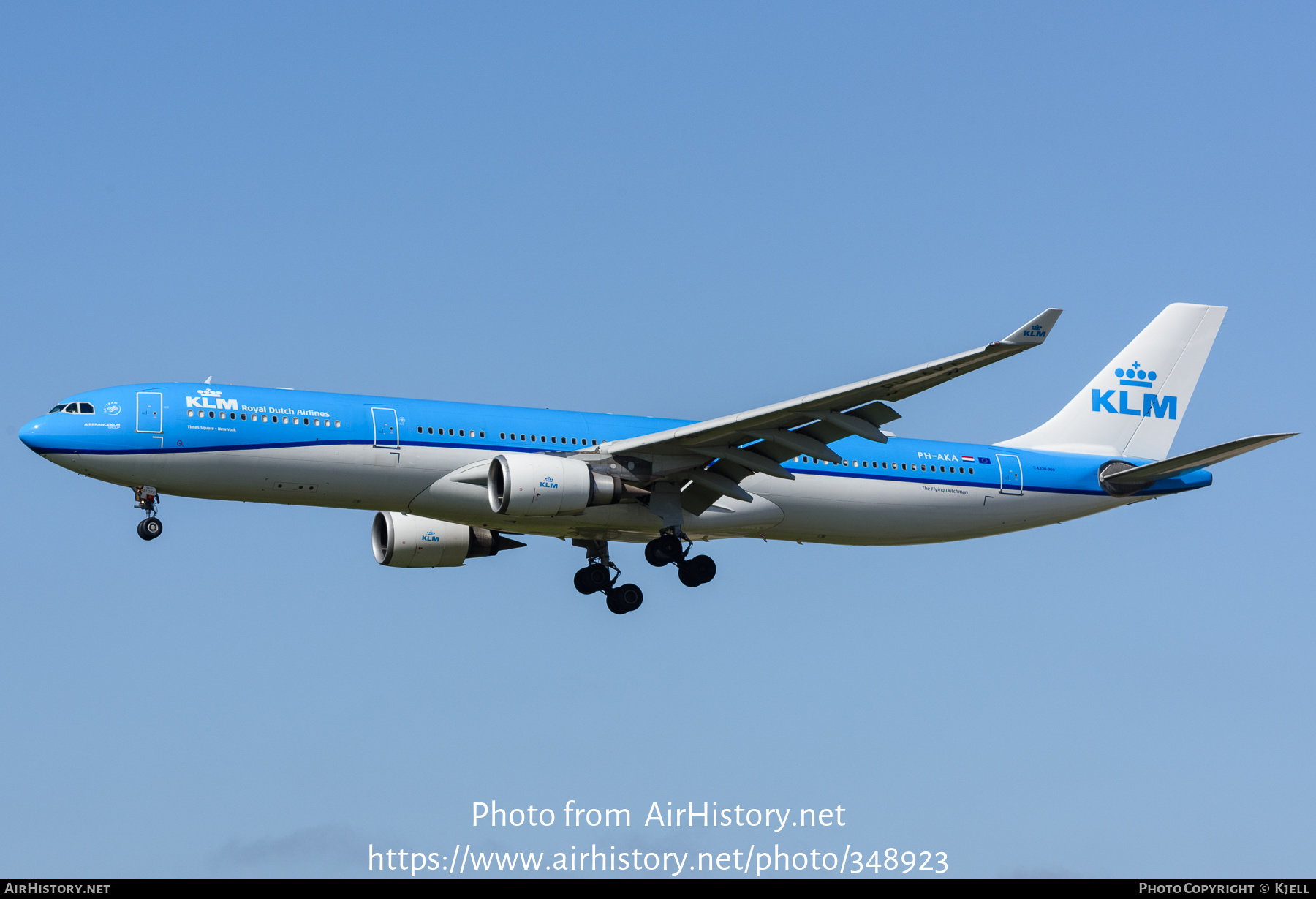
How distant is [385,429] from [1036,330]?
1395 centimetres

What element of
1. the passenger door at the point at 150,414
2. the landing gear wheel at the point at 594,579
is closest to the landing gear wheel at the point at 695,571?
the landing gear wheel at the point at 594,579

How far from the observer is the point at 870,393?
3166 cm

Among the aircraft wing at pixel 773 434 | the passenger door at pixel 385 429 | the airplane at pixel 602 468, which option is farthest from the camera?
the passenger door at pixel 385 429

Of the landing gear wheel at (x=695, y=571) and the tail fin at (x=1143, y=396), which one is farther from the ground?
the tail fin at (x=1143, y=396)

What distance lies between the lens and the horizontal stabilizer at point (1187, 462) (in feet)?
112

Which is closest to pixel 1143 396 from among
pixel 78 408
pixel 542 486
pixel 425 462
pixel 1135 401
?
pixel 1135 401

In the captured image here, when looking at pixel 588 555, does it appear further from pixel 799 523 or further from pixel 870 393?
pixel 870 393

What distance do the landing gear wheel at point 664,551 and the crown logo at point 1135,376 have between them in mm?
14976

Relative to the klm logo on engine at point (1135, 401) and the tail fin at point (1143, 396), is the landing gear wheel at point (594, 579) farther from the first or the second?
the klm logo on engine at point (1135, 401)

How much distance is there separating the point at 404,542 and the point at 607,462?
668 cm

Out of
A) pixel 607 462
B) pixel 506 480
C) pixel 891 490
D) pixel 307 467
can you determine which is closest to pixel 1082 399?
pixel 891 490

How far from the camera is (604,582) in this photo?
39.0 metres

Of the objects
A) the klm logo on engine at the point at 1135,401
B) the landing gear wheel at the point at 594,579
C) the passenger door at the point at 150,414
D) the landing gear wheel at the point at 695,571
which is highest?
the klm logo on engine at the point at 1135,401

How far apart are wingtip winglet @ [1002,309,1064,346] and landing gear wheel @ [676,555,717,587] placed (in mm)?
11161
